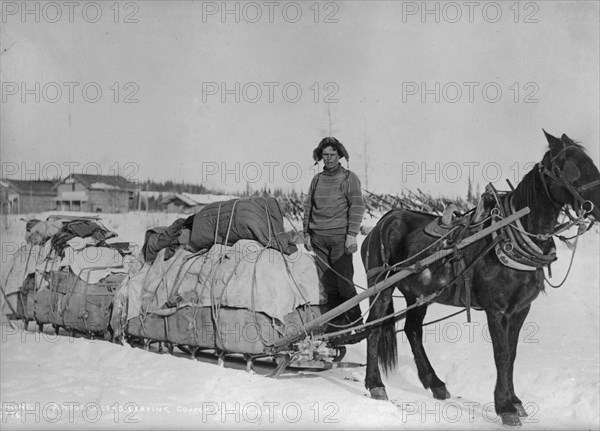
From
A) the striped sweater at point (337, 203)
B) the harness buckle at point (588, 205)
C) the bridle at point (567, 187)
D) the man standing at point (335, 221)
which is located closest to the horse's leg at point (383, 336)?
the man standing at point (335, 221)

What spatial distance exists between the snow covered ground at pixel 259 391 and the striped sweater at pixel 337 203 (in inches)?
62.0

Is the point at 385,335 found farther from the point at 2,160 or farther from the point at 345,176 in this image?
the point at 2,160

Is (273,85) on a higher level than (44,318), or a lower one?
higher

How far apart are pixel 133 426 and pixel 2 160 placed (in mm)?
3670

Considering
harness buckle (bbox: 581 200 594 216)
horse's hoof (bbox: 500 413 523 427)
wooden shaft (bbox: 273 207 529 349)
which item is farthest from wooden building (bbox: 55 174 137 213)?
harness buckle (bbox: 581 200 594 216)

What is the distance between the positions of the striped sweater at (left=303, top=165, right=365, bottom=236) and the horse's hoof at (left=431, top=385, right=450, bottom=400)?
5.78 ft

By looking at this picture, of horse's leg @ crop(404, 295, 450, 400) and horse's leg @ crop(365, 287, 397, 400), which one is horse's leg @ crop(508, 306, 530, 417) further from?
horse's leg @ crop(365, 287, 397, 400)

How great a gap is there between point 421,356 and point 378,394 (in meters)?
0.88

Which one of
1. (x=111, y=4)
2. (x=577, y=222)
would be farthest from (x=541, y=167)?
(x=111, y=4)

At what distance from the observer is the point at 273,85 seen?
8742mm

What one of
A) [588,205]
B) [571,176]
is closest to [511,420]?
[588,205]

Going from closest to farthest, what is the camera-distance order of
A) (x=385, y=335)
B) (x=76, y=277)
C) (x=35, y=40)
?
1. (x=385, y=335)
2. (x=35, y=40)
3. (x=76, y=277)

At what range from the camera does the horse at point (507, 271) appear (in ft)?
16.7

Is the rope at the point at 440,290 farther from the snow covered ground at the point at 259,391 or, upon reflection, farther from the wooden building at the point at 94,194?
the wooden building at the point at 94,194
